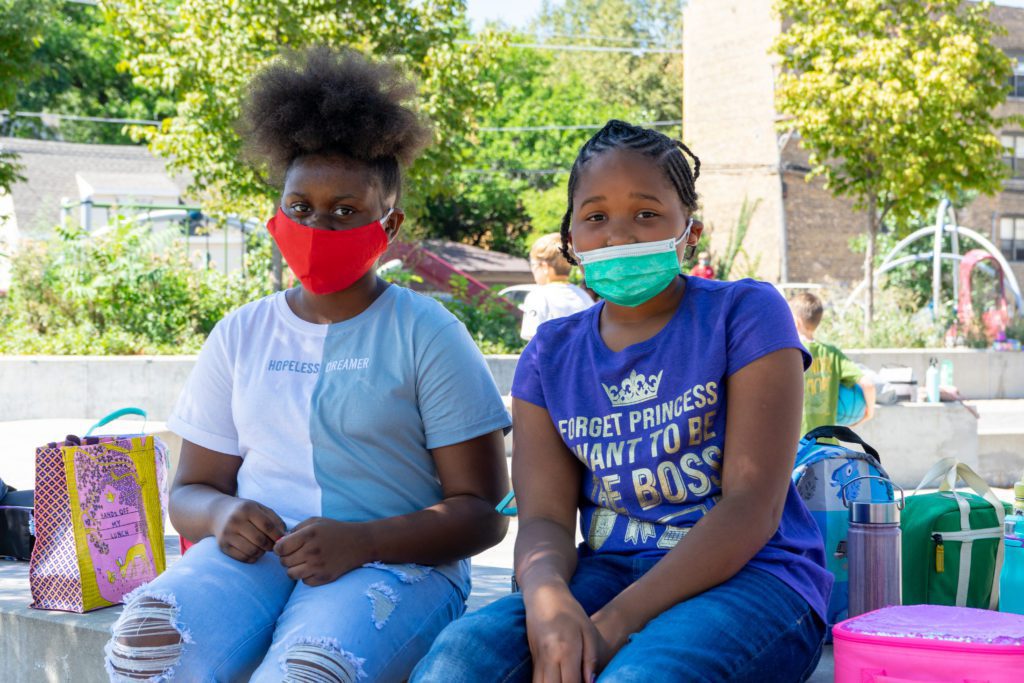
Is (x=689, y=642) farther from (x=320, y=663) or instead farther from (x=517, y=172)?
(x=517, y=172)

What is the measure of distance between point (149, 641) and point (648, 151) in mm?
1561

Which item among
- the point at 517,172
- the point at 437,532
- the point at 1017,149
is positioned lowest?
the point at 437,532

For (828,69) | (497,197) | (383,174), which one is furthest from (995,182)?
(497,197)

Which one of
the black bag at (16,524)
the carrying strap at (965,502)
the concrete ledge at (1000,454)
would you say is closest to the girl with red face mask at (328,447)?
the carrying strap at (965,502)

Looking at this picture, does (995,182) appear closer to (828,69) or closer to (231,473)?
(828,69)

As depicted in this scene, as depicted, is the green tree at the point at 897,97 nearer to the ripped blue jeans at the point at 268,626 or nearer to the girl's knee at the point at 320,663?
the ripped blue jeans at the point at 268,626

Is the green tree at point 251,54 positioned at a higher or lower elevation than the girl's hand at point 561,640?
higher

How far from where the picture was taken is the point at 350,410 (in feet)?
9.16

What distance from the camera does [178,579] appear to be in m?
2.54

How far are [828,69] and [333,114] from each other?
50.9ft

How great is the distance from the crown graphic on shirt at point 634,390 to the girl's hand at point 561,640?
47cm

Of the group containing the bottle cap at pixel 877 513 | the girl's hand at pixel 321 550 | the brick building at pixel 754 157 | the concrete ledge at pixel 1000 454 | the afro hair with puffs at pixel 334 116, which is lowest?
the concrete ledge at pixel 1000 454

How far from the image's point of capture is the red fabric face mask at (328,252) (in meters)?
2.90

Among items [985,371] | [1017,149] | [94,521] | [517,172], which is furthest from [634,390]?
[1017,149]
